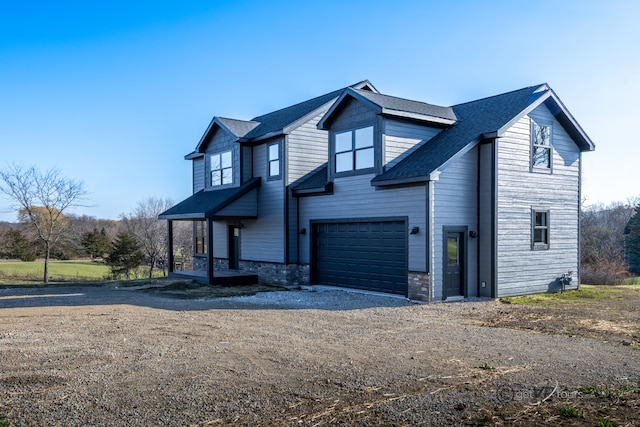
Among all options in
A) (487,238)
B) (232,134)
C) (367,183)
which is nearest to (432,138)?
(367,183)

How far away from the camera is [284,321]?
10500 millimetres

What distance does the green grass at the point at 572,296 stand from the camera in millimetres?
14039

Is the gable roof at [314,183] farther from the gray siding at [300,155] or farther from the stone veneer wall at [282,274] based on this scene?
the stone veneer wall at [282,274]

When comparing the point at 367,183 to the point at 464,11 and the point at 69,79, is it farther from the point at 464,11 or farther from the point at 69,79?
the point at 69,79

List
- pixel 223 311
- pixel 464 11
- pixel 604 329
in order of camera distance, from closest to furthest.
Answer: pixel 604 329 < pixel 223 311 < pixel 464 11

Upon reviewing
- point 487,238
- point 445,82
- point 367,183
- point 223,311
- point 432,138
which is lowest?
point 223,311

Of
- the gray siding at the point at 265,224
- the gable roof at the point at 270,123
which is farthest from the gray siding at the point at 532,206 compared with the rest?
the gray siding at the point at 265,224

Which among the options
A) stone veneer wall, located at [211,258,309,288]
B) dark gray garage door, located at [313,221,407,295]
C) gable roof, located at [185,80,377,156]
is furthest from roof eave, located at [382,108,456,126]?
stone veneer wall, located at [211,258,309,288]

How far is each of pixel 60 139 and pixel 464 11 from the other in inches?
789

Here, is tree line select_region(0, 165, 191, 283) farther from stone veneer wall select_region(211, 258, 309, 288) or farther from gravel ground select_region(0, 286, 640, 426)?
gravel ground select_region(0, 286, 640, 426)

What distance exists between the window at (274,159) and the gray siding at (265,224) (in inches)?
12.0

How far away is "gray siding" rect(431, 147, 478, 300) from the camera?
44.6 ft

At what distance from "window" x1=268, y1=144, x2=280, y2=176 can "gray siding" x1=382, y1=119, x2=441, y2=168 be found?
4.96 meters

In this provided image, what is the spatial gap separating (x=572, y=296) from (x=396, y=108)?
7968 millimetres
